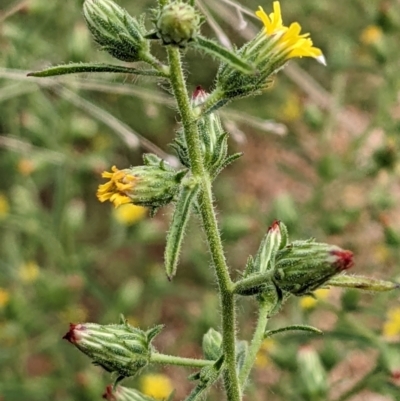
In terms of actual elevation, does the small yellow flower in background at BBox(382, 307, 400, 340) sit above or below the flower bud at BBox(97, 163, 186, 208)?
below

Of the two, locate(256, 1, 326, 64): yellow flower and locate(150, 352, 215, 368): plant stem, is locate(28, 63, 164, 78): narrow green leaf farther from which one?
locate(150, 352, 215, 368): plant stem

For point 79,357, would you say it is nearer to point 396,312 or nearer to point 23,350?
point 23,350

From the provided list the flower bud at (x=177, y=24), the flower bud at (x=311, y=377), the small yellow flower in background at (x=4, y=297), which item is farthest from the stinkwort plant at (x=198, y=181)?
the small yellow flower in background at (x=4, y=297)

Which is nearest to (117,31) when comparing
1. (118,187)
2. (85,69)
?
(85,69)

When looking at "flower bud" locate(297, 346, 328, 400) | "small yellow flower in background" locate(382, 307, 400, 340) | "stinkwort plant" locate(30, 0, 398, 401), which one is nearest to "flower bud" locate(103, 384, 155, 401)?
"stinkwort plant" locate(30, 0, 398, 401)

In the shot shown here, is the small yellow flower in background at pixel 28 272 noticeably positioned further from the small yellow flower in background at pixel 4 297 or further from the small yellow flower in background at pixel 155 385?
the small yellow flower in background at pixel 155 385

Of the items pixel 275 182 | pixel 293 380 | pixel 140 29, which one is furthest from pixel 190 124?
pixel 275 182

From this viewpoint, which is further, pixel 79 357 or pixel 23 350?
pixel 79 357
